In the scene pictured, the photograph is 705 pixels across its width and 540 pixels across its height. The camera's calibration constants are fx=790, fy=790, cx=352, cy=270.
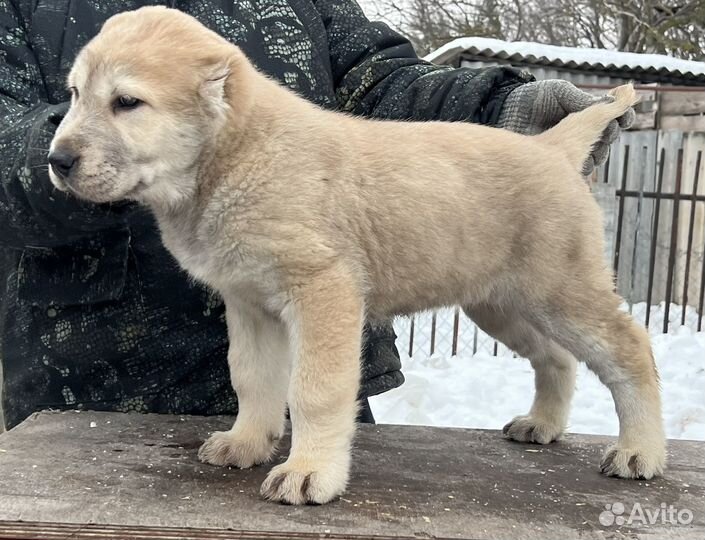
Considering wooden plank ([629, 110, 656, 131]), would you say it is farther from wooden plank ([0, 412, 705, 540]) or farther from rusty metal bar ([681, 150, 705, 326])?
wooden plank ([0, 412, 705, 540])

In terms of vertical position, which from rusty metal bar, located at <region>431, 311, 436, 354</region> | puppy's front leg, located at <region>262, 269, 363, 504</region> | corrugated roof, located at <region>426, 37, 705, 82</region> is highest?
corrugated roof, located at <region>426, 37, 705, 82</region>

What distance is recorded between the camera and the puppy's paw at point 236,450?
269 centimetres

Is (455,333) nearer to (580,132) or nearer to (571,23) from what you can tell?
(580,132)

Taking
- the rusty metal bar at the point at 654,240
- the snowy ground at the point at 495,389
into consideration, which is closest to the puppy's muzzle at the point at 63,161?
the snowy ground at the point at 495,389

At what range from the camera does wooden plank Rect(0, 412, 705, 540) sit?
2.13 meters

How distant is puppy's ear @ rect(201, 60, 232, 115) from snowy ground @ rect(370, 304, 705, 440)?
4.13 m

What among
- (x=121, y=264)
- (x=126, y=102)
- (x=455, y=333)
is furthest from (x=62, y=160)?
(x=455, y=333)

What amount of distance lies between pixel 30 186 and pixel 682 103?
10.3 meters

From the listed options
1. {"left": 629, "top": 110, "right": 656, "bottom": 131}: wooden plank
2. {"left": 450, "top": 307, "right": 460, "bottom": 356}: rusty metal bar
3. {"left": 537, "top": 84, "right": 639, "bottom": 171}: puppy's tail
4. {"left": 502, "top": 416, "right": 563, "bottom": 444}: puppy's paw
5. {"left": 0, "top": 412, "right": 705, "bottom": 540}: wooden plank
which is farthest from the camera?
{"left": 629, "top": 110, "right": 656, "bottom": 131}: wooden plank

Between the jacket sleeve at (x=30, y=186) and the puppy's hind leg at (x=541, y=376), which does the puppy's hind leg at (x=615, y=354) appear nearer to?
the puppy's hind leg at (x=541, y=376)

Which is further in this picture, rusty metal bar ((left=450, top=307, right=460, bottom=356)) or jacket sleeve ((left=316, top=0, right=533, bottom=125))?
rusty metal bar ((left=450, top=307, right=460, bottom=356))

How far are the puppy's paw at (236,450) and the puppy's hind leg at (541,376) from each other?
1080 mm

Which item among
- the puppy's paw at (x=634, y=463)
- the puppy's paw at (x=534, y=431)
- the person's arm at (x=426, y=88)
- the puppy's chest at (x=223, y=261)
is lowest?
the puppy's paw at (x=534, y=431)

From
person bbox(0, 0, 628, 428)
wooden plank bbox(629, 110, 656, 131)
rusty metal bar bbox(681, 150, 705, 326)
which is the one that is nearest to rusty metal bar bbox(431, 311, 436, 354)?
A: rusty metal bar bbox(681, 150, 705, 326)
